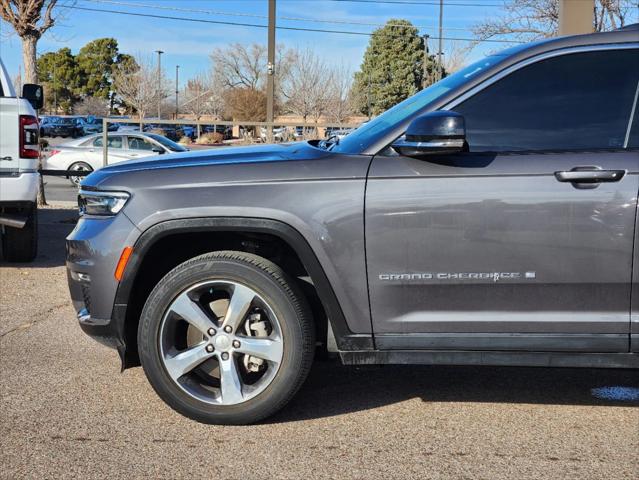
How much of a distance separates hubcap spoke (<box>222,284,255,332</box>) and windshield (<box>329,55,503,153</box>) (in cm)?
86

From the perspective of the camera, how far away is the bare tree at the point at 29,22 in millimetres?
12555

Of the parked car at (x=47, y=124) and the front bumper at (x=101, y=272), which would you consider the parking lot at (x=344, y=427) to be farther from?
the parked car at (x=47, y=124)

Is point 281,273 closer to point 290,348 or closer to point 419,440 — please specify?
point 290,348

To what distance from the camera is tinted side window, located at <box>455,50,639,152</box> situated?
359cm

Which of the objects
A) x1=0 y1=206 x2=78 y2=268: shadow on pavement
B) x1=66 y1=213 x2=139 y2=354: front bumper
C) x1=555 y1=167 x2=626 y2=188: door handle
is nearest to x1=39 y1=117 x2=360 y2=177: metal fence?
x1=0 y1=206 x2=78 y2=268: shadow on pavement

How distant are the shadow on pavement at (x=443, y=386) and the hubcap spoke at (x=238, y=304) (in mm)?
579

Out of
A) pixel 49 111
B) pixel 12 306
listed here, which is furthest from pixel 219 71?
pixel 12 306

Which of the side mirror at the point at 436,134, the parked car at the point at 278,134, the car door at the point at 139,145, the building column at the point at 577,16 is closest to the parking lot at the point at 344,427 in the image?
the side mirror at the point at 436,134

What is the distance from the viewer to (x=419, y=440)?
3.58m

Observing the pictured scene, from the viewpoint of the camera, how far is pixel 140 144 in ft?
64.4

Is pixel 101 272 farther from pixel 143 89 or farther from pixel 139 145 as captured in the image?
pixel 143 89

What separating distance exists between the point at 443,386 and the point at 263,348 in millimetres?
1292

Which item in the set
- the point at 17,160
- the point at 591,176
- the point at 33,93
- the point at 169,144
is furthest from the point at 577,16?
the point at 169,144

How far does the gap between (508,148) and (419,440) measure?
4.84 feet
